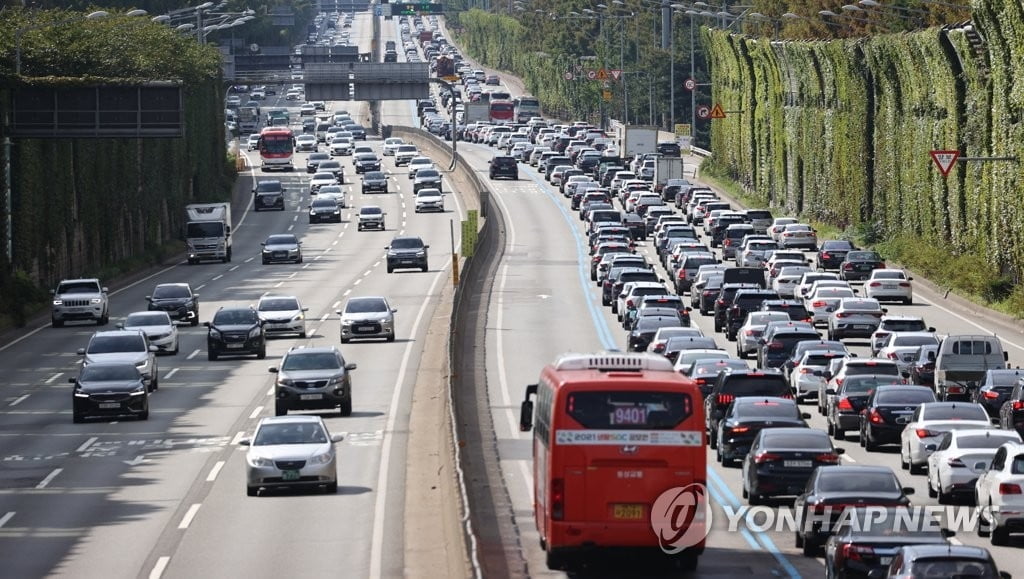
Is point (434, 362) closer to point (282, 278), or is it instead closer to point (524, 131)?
point (282, 278)

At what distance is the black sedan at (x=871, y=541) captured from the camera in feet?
78.2

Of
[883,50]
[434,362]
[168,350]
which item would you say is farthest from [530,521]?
[883,50]

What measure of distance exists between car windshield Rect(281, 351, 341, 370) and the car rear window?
75.3 ft

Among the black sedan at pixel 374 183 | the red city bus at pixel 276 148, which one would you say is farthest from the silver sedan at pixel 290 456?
the red city bus at pixel 276 148

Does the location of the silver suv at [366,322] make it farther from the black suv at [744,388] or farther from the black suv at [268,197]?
the black suv at [268,197]

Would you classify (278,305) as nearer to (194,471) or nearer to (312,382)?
(312,382)

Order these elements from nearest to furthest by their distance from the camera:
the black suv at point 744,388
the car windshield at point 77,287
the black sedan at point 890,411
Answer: the black sedan at point 890,411 < the black suv at point 744,388 < the car windshield at point 77,287

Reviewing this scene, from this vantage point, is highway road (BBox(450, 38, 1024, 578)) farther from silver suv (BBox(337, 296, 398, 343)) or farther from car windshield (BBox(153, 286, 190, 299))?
car windshield (BBox(153, 286, 190, 299))

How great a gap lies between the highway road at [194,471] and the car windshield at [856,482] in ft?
19.0

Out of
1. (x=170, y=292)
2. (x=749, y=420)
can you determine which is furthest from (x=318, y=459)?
(x=170, y=292)

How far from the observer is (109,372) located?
49.4 m

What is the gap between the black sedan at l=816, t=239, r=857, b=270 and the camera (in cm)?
8669

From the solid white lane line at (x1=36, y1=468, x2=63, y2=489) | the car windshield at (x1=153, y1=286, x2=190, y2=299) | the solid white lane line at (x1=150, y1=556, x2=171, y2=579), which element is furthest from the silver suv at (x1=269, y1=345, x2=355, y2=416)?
the car windshield at (x1=153, y1=286, x2=190, y2=299)

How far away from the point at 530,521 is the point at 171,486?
28.7 ft
